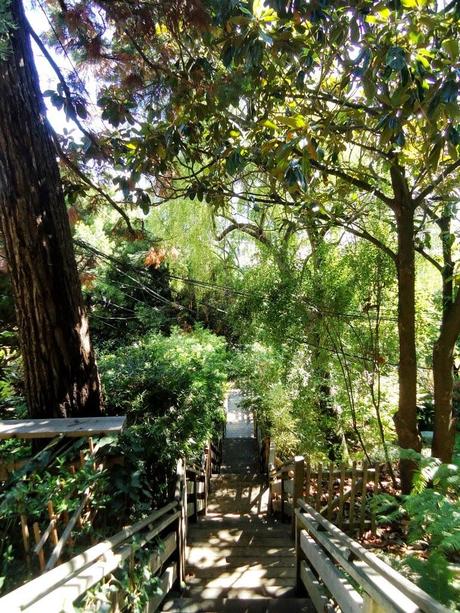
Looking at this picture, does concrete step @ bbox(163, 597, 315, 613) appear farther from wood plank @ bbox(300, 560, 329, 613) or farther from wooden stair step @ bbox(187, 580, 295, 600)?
wooden stair step @ bbox(187, 580, 295, 600)

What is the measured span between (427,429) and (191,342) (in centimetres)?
739

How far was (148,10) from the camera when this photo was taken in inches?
127

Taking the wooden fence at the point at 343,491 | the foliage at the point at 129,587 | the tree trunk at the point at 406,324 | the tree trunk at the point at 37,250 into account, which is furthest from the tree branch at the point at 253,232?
the foliage at the point at 129,587

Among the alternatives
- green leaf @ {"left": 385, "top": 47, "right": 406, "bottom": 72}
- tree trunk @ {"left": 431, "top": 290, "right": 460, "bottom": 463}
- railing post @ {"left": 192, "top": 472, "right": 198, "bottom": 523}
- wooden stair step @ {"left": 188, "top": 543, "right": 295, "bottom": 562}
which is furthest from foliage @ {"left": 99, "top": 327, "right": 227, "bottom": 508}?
green leaf @ {"left": 385, "top": 47, "right": 406, "bottom": 72}

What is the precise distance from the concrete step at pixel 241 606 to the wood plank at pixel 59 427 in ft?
5.28

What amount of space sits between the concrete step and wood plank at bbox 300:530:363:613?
14.3 inches

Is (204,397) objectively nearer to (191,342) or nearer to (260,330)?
(191,342)

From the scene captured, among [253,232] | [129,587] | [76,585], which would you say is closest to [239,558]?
[129,587]

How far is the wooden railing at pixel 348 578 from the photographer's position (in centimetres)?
153

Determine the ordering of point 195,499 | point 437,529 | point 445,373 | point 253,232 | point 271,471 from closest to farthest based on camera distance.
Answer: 1. point 437,529
2. point 445,373
3. point 195,499
4. point 271,471
5. point 253,232

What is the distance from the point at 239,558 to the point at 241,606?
54.6 inches

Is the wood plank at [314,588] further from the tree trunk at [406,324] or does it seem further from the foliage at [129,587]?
the tree trunk at [406,324]

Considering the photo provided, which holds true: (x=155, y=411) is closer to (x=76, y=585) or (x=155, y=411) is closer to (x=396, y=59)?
(x=76, y=585)

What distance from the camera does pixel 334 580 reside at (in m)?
2.48
